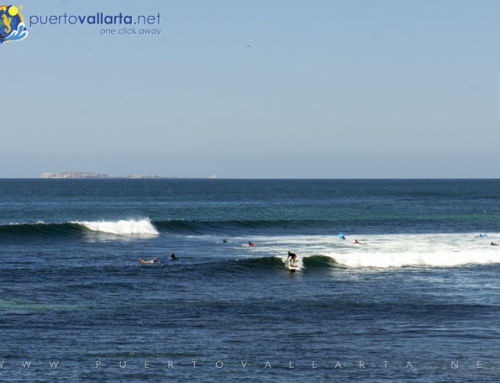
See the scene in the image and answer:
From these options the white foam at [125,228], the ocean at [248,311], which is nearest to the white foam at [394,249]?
the ocean at [248,311]

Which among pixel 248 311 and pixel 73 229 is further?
pixel 73 229

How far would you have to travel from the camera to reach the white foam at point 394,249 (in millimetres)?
44062

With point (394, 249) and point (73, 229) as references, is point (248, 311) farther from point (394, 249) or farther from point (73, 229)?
point (73, 229)

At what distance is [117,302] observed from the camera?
29547mm

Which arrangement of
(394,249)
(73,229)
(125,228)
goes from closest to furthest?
(394,249) < (73,229) < (125,228)

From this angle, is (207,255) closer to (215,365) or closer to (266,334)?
(266,334)

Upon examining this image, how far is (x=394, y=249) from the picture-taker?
5131cm

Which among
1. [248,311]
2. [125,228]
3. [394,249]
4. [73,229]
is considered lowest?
[248,311]

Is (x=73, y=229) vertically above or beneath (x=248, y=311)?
above

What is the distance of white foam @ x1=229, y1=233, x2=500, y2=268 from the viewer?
44.1 m

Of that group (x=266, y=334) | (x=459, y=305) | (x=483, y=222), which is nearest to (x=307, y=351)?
(x=266, y=334)

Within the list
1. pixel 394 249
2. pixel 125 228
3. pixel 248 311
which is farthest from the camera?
pixel 125 228

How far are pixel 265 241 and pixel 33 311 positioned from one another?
33925 mm

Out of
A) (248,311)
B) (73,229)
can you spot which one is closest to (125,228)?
(73,229)
